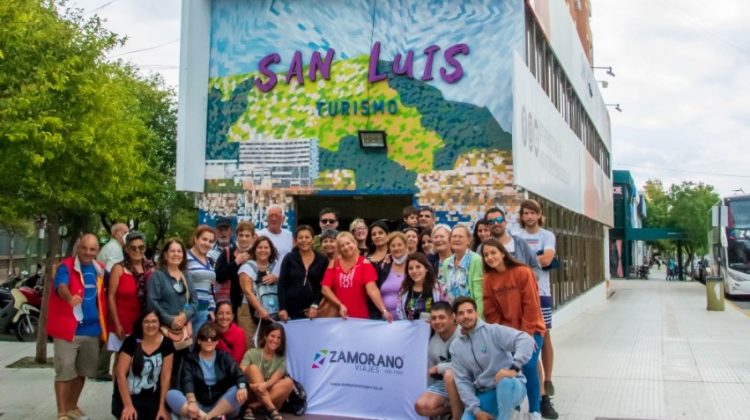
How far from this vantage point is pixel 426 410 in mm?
6324

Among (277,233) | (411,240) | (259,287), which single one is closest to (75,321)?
(259,287)

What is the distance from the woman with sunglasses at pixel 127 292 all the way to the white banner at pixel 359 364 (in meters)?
1.45

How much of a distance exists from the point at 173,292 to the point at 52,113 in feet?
13.1

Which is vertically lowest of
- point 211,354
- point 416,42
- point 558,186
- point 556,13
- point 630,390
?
point 630,390

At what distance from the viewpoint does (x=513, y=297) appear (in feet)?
21.4

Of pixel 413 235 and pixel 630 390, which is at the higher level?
pixel 413 235

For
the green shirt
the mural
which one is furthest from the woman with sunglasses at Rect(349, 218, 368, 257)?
the mural

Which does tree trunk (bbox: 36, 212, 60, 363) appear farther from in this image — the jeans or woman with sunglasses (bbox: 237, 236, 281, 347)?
the jeans

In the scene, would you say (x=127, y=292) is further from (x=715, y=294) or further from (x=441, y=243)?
(x=715, y=294)

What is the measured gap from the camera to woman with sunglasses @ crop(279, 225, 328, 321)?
293 inches

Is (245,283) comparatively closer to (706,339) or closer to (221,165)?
(221,165)

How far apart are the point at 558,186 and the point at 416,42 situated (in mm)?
5575

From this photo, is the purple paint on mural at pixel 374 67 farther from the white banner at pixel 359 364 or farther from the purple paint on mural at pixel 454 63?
the white banner at pixel 359 364

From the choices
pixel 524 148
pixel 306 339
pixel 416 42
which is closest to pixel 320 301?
pixel 306 339
